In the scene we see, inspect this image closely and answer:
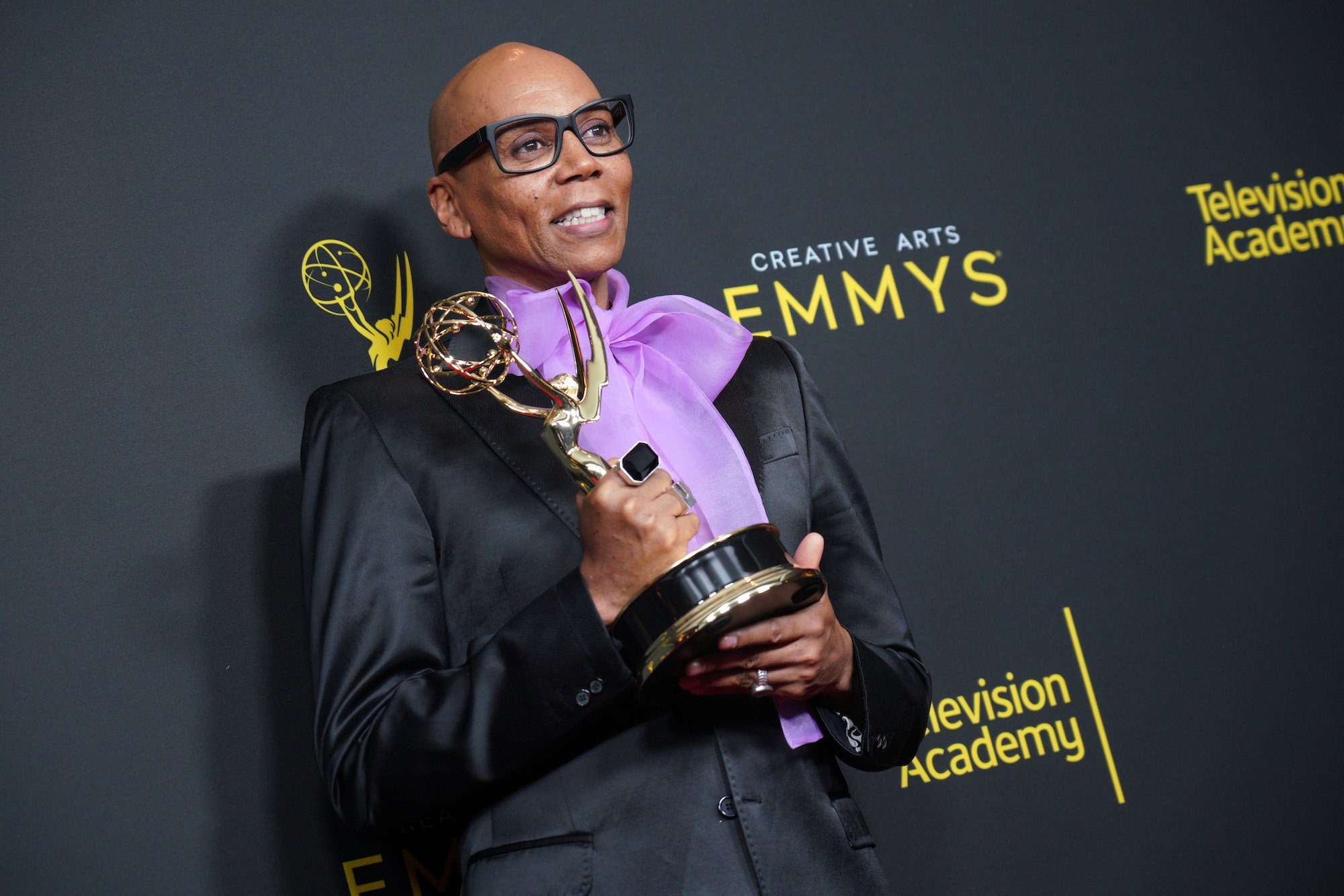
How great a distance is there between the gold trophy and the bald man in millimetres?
42

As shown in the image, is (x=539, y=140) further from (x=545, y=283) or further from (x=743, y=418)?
(x=743, y=418)

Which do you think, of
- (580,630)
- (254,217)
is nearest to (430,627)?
(580,630)

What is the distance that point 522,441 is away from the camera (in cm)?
136

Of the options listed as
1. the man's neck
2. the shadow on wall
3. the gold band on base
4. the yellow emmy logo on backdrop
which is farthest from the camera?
the yellow emmy logo on backdrop

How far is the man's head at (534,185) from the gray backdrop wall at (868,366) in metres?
0.41

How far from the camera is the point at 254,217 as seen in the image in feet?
6.02

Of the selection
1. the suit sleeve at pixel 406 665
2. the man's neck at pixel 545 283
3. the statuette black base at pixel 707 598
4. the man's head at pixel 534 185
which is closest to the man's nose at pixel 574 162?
the man's head at pixel 534 185

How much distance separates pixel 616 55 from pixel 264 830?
1399mm

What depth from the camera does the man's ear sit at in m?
1.59

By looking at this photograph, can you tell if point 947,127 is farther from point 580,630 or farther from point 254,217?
point 580,630

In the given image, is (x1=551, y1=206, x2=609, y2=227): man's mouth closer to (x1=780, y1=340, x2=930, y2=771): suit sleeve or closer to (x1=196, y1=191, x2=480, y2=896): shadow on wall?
(x1=780, y1=340, x2=930, y2=771): suit sleeve

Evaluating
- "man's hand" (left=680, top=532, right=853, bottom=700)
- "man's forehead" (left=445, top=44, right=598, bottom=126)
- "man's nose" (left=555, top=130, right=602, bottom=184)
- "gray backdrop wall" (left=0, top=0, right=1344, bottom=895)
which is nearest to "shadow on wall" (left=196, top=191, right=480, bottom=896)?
"gray backdrop wall" (left=0, top=0, right=1344, bottom=895)

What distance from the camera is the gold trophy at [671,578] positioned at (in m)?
1.00

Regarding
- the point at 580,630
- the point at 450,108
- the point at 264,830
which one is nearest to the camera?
the point at 580,630
